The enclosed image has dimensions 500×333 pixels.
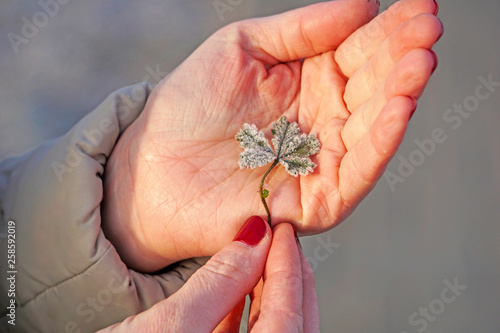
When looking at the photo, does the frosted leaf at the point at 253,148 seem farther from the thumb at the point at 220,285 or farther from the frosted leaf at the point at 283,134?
the thumb at the point at 220,285

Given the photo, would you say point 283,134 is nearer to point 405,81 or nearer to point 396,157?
point 405,81

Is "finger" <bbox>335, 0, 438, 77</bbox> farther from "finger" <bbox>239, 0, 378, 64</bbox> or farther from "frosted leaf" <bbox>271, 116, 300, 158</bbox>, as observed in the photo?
"frosted leaf" <bbox>271, 116, 300, 158</bbox>

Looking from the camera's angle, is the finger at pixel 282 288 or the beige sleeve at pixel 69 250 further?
the beige sleeve at pixel 69 250

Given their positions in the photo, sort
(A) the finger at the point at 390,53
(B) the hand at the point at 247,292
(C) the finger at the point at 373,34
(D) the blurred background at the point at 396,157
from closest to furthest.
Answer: (B) the hand at the point at 247,292, (A) the finger at the point at 390,53, (C) the finger at the point at 373,34, (D) the blurred background at the point at 396,157

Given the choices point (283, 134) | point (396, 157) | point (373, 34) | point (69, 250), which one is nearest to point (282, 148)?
point (283, 134)

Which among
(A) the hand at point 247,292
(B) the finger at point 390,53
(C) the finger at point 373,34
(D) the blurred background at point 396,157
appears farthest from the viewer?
(D) the blurred background at point 396,157

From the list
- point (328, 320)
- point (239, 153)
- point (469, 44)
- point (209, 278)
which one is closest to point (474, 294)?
point (328, 320)

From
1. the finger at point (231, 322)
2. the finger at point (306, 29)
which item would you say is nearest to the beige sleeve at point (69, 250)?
the finger at point (231, 322)
